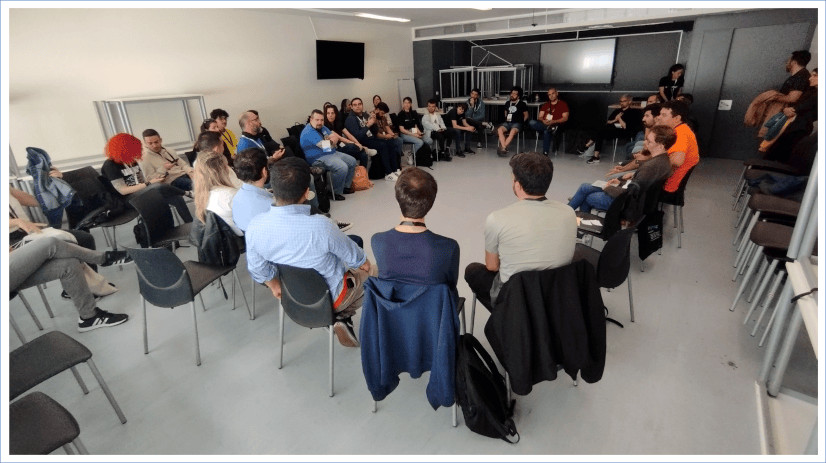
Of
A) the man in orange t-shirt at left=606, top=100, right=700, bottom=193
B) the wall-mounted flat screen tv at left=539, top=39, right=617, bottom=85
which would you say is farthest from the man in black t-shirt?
the man in orange t-shirt at left=606, top=100, right=700, bottom=193

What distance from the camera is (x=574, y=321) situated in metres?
1.74

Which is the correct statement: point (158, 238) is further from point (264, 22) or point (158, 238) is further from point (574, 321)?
point (264, 22)

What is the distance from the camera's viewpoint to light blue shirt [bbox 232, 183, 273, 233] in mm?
2578

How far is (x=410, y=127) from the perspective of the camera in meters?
7.54

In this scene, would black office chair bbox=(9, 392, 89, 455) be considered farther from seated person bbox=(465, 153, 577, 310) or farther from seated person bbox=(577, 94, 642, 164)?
seated person bbox=(577, 94, 642, 164)

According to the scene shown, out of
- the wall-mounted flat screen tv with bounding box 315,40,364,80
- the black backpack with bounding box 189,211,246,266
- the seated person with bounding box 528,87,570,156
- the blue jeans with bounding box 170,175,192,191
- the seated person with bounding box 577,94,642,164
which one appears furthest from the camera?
the seated person with bounding box 528,87,570,156

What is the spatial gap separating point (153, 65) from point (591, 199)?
217 inches

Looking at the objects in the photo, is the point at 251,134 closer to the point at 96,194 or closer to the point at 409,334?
the point at 96,194

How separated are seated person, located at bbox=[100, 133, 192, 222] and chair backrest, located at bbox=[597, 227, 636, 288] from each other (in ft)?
11.9

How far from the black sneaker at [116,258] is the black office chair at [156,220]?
0.75 m

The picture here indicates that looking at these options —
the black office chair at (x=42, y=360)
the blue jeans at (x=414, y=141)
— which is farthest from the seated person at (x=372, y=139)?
the black office chair at (x=42, y=360)

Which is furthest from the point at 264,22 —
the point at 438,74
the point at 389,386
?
the point at 389,386

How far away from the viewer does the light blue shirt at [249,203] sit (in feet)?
8.46

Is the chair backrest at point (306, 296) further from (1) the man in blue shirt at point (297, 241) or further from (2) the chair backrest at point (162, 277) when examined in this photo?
(2) the chair backrest at point (162, 277)
